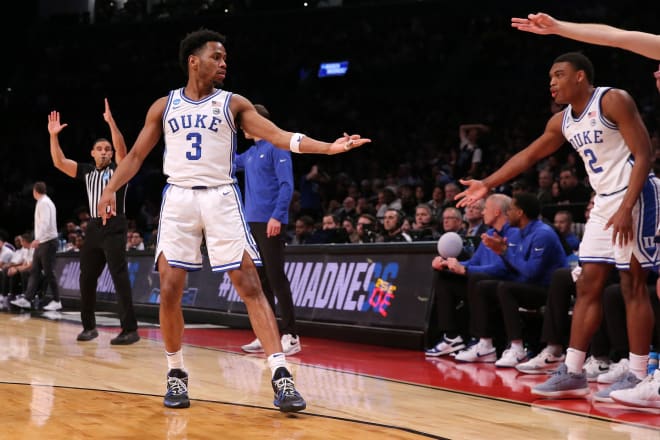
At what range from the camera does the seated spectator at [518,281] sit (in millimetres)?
6453

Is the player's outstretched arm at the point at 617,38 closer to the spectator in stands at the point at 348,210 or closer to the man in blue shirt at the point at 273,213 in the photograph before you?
the man in blue shirt at the point at 273,213

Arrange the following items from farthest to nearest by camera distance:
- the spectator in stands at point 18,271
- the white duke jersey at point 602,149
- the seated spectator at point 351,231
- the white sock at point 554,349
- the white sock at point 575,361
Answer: the spectator in stands at point 18,271 → the seated spectator at point 351,231 → the white sock at point 554,349 → the white sock at point 575,361 → the white duke jersey at point 602,149

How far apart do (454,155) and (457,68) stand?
5260mm

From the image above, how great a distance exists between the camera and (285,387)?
4238 mm

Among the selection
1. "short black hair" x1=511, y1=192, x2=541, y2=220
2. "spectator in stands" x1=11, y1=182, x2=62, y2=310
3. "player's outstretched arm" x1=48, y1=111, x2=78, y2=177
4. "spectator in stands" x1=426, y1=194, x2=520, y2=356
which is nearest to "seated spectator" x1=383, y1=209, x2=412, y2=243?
"spectator in stands" x1=426, y1=194, x2=520, y2=356

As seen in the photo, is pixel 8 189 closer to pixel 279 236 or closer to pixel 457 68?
pixel 457 68

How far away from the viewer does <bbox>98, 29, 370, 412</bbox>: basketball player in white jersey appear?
450 cm

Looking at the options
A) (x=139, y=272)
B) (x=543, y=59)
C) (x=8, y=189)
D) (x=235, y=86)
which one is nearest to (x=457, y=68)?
(x=543, y=59)

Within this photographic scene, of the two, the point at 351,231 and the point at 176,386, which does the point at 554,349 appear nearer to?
the point at 176,386

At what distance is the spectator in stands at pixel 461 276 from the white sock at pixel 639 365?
6.56 feet

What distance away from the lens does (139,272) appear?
12.7m

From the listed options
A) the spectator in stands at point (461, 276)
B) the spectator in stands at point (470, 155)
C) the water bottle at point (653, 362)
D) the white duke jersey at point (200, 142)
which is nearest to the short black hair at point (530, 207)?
the spectator in stands at point (461, 276)

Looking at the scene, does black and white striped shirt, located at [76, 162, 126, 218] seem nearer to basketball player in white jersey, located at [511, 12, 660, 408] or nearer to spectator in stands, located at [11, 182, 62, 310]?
spectator in stands, located at [11, 182, 62, 310]

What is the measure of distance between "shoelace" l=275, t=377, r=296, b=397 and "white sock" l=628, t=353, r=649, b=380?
77.3 inches
